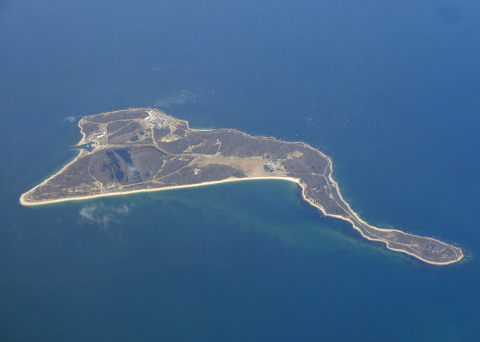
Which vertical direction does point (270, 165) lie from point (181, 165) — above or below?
above

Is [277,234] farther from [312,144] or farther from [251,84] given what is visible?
[251,84]

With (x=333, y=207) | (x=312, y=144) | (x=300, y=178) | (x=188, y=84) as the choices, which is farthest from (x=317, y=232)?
(x=188, y=84)

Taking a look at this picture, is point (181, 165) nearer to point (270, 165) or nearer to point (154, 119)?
point (154, 119)

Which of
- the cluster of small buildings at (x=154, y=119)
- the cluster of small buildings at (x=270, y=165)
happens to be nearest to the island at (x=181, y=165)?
the cluster of small buildings at (x=270, y=165)

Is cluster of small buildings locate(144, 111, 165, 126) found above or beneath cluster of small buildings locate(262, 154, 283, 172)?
beneath

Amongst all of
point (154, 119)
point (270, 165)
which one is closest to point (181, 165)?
point (154, 119)

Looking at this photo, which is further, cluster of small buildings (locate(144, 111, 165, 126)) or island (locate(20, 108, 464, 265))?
cluster of small buildings (locate(144, 111, 165, 126))

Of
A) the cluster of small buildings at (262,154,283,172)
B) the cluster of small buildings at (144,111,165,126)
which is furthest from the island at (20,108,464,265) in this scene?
the cluster of small buildings at (144,111,165,126)

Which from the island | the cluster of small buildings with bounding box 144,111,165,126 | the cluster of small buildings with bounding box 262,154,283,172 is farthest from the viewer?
the cluster of small buildings with bounding box 144,111,165,126

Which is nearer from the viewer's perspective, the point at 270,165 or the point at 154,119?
the point at 270,165

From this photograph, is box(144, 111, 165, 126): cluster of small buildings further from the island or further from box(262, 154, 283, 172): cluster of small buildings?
box(262, 154, 283, 172): cluster of small buildings
